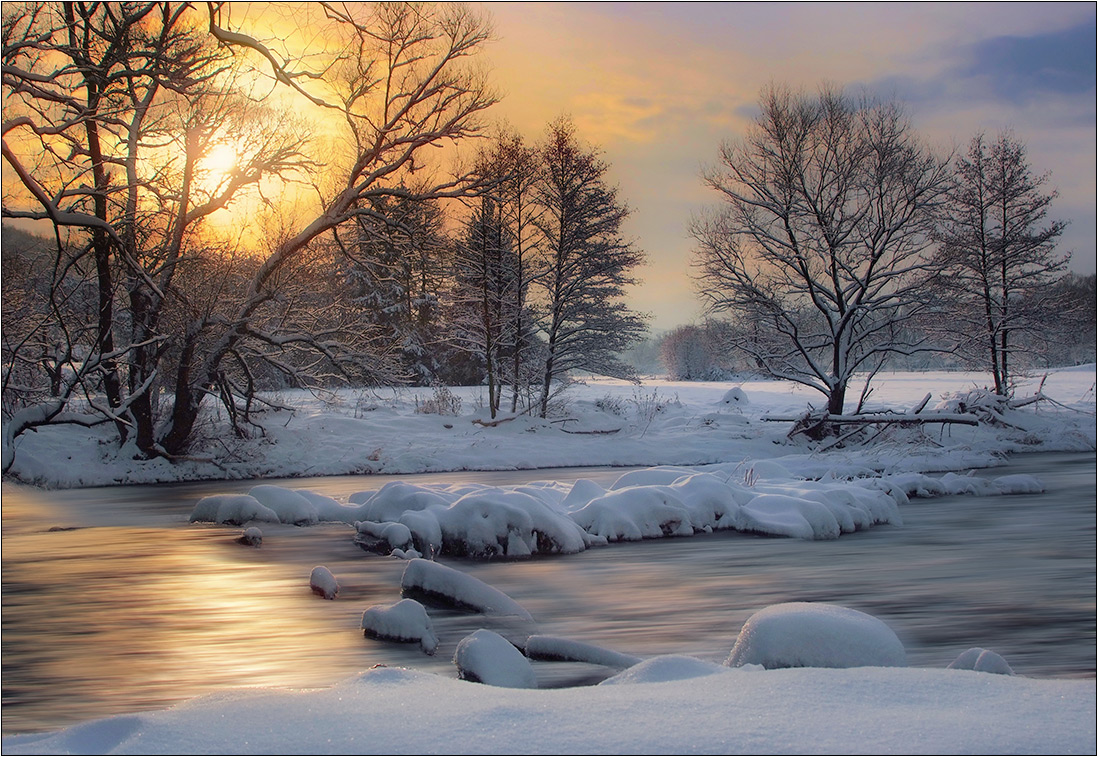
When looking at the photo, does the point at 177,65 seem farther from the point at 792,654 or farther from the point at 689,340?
the point at 689,340

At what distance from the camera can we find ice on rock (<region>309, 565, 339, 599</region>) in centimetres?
775

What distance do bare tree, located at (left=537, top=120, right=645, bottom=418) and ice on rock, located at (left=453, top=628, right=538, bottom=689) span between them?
20.2 m

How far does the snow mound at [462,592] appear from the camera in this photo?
6.79m

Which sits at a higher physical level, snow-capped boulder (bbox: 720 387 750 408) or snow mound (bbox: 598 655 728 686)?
snow-capped boulder (bbox: 720 387 750 408)

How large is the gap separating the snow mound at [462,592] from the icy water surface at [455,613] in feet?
0.50

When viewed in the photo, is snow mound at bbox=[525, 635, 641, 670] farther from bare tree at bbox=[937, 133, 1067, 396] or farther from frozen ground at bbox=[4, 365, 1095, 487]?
bare tree at bbox=[937, 133, 1067, 396]

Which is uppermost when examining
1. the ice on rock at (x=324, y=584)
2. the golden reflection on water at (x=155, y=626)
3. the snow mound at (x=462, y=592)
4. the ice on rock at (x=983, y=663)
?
the ice on rock at (x=983, y=663)

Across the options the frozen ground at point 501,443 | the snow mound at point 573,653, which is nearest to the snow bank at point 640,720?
the snow mound at point 573,653

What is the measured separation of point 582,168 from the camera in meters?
25.1

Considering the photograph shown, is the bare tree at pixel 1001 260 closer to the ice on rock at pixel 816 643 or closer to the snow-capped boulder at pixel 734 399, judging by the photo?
the snow-capped boulder at pixel 734 399

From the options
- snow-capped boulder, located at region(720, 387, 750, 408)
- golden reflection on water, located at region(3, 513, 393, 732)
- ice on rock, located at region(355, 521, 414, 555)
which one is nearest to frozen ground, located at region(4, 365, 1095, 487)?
snow-capped boulder, located at region(720, 387, 750, 408)

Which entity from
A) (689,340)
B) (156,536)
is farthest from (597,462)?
(689,340)

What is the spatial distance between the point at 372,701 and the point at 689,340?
91422 mm

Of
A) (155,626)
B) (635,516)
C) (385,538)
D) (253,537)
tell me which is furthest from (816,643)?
(253,537)
